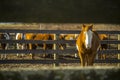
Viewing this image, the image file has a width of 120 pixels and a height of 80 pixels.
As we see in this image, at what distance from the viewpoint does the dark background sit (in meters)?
1.25

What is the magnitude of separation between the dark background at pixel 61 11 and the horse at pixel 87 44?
6.20 m

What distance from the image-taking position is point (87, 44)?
7652 millimetres

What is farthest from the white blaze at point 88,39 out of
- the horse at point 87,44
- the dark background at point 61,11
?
the dark background at point 61,11

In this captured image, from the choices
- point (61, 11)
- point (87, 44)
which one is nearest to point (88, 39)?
point (87, 44)

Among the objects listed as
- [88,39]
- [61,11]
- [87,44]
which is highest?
[61,11]

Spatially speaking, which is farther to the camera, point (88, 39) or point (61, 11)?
point (88, 39)

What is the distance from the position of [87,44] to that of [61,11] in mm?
6418

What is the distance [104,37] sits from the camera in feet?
40.3

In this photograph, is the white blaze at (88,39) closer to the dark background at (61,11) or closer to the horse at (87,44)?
the horse at (87,44)

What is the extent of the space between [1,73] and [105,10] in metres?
0.59

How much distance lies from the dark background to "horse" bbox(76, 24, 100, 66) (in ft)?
20.3

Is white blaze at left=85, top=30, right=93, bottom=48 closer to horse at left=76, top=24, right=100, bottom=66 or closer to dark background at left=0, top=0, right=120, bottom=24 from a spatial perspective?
horse at left=76, top=24, right=100, bottom=66

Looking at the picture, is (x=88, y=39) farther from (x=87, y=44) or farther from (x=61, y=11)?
(x=61, y=11)

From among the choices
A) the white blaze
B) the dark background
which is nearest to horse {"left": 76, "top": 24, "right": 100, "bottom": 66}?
the white blaze
